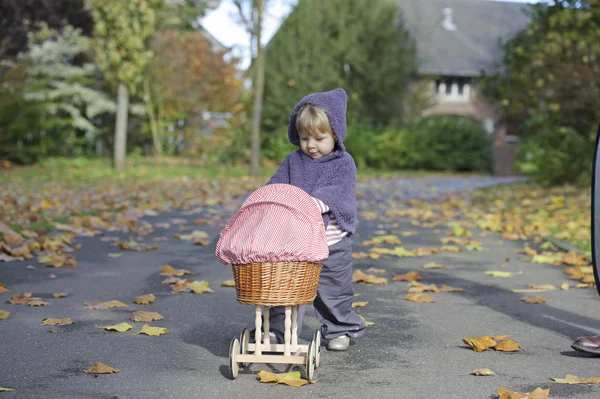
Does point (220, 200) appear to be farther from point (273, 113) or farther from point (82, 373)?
point (273, 113)

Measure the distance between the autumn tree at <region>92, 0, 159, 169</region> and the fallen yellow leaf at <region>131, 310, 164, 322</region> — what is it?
66.2ft

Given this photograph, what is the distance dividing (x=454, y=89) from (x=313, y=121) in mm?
40446

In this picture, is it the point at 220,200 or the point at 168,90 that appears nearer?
the point at 220,200

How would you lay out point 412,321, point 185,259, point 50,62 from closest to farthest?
point 412,321 → point 185,259 → point 50,62

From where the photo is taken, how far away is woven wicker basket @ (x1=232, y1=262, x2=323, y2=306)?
3.90m

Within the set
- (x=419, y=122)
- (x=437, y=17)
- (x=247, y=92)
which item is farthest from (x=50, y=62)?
(x=437, y=17)

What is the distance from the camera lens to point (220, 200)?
15.2m

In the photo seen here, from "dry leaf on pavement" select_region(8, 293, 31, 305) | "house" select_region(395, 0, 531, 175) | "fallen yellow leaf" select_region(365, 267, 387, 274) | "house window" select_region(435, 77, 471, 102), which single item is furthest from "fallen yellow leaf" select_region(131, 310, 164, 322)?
"house window" select_region(435, 77, 471, 102)

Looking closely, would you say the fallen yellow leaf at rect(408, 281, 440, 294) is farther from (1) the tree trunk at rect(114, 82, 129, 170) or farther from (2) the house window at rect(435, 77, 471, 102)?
(2) the house window at rect(435, 77, 471, 102)

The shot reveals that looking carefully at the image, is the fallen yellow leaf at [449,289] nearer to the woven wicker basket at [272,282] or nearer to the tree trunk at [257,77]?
the woven wicker basket at [272,282]

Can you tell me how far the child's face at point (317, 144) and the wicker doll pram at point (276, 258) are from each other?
1.25 ft

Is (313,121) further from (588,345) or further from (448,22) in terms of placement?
(448,22)

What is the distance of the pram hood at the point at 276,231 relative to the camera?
389cm

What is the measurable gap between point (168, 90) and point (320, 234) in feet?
94.1
